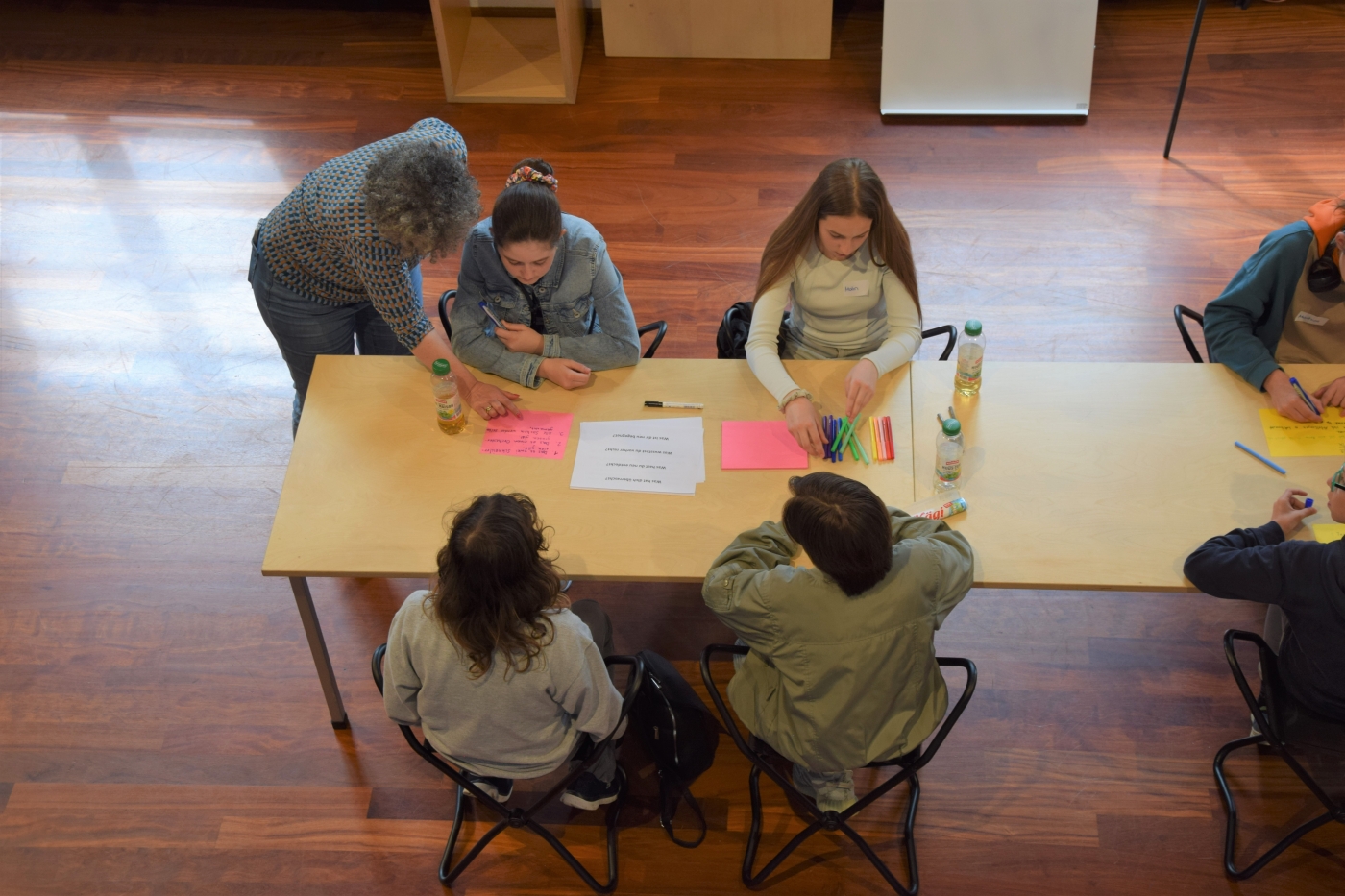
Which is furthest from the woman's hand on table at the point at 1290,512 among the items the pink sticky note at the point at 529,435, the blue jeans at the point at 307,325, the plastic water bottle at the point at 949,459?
the blue jeans at the point at 307,325

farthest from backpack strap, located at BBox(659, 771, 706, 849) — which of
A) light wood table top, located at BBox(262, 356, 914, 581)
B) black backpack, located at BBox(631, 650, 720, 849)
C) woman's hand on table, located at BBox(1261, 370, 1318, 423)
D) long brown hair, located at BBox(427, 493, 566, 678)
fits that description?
woman's hand on table, located at BBox(1261, 370, 1318, 423)

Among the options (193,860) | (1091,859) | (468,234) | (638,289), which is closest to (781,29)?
(638,289)

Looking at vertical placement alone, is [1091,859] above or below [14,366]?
below

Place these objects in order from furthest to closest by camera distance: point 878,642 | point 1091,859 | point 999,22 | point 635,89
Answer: point 635,89 → point 999,22 → point 1091,859 → point 878,642

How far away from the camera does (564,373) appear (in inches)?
110

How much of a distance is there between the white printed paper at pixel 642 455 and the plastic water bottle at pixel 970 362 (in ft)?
2.17

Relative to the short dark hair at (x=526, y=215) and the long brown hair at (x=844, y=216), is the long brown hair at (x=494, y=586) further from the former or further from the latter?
the long brown hair at (x=844, y=216)

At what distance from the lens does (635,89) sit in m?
5.05

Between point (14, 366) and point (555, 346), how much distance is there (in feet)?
7.96

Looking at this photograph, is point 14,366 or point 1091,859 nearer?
point 1091,859

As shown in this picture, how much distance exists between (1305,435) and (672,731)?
1.66m

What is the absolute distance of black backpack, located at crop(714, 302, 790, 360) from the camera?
122 inches

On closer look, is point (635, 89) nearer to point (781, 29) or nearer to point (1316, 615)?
point (781, 29)

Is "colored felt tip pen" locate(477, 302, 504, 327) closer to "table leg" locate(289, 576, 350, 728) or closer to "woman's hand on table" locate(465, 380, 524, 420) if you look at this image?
"woman's hand on table" locate(465, 380, 524, 420)
